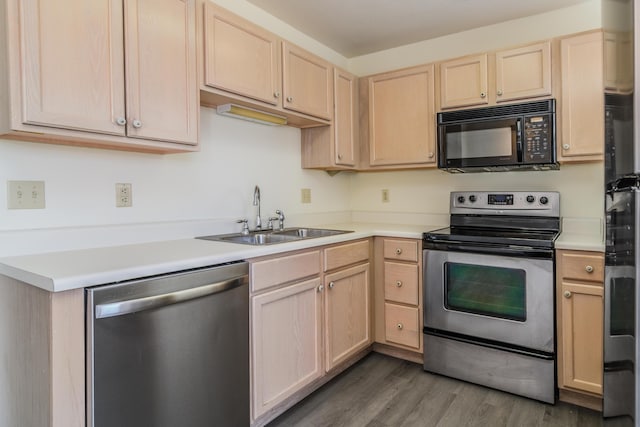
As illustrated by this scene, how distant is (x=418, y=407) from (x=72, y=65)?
221cm

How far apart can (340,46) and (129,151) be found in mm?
1999

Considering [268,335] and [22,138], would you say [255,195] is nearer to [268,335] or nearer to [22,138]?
[268,335]

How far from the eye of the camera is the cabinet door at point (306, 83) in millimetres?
2293

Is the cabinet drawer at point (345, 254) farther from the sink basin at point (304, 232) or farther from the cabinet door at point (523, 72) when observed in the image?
the cabinet door at point (523, 72)

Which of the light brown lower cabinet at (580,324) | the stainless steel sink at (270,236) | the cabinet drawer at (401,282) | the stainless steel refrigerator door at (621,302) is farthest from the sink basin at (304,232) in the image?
the stainless steel refrigerator door at (621,302)

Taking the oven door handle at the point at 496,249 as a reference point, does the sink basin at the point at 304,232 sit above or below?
above

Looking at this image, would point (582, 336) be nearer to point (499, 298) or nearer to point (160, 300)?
point (499, 298)

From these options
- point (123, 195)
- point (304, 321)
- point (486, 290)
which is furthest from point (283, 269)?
point (486, 290)

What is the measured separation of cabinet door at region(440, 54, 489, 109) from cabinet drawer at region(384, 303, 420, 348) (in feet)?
4.61

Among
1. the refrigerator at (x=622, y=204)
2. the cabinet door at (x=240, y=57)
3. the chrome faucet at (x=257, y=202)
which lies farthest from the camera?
the chrome faucet at (x=257, y=202)

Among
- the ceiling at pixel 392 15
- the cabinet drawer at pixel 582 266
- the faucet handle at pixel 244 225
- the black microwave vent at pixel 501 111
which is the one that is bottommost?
the cabinet drawer at pixel 582 266

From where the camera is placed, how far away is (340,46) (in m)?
3.12

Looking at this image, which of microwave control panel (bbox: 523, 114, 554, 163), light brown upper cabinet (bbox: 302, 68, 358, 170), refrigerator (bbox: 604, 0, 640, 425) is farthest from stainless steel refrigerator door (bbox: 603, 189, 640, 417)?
light brown upper cabinet (bbox: 302, 68, 358, 170)

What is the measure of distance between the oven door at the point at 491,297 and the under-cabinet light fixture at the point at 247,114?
1.25 meters
